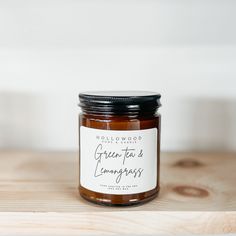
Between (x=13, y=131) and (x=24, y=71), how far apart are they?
0.11 meters

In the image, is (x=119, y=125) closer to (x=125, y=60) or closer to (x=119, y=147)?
(x=119, y=147)

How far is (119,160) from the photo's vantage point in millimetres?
355

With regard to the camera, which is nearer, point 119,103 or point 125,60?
point 119,103

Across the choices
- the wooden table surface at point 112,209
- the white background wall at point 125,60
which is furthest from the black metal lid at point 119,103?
the white background wall at point 125,60

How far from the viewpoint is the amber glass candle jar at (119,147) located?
1.16ft

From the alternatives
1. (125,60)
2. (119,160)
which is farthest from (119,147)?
(125,60)

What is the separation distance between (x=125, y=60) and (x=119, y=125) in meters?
0.26

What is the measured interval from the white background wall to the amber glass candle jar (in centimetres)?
23

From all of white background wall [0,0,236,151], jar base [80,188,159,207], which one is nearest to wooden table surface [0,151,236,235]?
jar base [80,188,159,207]

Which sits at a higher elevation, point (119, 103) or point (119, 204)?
point (119, 103)

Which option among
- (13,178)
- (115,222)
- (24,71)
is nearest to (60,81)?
(24,71)

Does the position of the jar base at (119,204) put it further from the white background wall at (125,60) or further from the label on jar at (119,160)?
the white background wall at (125,60)

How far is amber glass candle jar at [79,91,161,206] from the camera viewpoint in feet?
1.16

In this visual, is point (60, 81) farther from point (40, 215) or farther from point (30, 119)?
point (40, 215)
